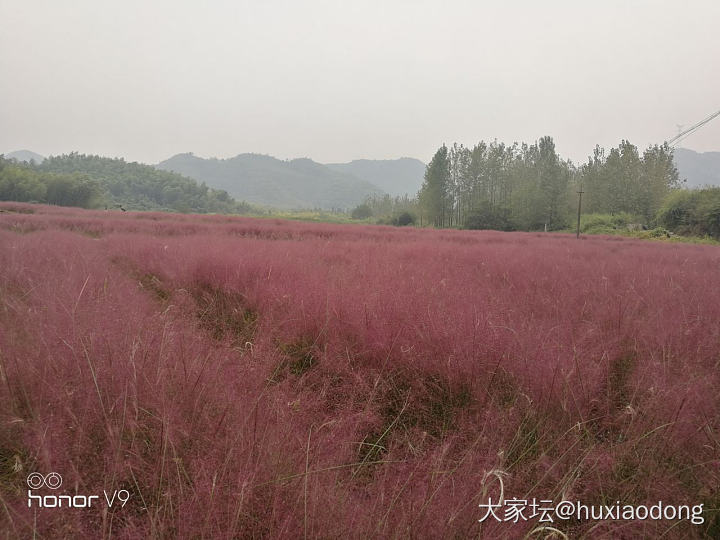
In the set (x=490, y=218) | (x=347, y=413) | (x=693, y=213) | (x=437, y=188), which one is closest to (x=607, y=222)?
(x=693, y=213)

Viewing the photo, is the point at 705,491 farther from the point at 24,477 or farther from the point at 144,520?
the point at 24,477

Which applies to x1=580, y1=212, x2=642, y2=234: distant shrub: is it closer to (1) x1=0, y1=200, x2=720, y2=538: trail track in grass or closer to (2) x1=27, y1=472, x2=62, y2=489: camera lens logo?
(1) x1=0, y1=200, x2=720, y2=538: trail track in grass

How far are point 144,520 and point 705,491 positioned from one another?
1.91 metres

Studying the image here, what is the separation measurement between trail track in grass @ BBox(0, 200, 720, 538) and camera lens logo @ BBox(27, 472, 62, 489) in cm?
2

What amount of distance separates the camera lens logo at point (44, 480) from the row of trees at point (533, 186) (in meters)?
35.3

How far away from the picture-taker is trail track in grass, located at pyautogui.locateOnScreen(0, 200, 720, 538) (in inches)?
34.5

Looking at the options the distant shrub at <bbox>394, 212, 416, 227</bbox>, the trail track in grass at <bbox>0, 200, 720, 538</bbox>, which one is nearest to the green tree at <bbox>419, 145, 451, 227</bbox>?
the distant shrub at <bbox>394, 212, 416, 227</bbox>

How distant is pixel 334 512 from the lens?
33.4 inches

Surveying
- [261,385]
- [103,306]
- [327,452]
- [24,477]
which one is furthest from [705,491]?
[103,306]

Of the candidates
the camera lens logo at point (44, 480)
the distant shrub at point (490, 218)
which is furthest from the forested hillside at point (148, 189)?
the camera lens logo at point (44, 480)

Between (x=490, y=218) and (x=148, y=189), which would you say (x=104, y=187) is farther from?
(x=490, y=218)

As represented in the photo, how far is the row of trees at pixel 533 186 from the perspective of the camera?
3341 centimetres

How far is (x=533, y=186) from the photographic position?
3459cm

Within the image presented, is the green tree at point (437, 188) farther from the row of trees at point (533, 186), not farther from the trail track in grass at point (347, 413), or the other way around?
the trail track in grass at point (347, 413)
